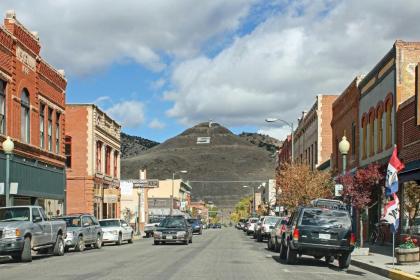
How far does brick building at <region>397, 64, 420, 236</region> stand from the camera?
2570 cm

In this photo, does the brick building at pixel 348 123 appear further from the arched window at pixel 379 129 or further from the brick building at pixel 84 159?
the brick building at pixel 84 159

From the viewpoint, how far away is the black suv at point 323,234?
1953 centimetres

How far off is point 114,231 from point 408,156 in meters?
17.0

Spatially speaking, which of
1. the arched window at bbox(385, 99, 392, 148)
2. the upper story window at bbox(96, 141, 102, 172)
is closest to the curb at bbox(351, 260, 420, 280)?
the arched window at bbox(385, 99, 392, 148)

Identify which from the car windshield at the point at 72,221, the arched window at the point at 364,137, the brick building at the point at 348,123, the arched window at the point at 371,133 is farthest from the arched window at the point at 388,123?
the car windshield at the point at 72,221

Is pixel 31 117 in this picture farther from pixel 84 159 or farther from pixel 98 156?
pixel 98 156

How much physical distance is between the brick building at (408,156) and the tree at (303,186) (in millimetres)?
13366

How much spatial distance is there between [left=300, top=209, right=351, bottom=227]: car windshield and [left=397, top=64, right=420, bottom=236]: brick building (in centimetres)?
622

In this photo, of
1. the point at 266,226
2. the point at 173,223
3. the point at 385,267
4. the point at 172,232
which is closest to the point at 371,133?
the point at 266,226

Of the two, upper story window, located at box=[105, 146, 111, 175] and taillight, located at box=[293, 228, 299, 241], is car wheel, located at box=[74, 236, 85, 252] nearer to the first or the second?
taillight, located at box=[293, 228, 299, 241]

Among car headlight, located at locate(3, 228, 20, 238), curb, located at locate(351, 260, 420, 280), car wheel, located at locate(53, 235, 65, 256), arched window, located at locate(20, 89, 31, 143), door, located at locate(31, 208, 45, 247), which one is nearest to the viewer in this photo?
curb, located at locate(351, 260, 420, 280)

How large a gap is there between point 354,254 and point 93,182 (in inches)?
1316

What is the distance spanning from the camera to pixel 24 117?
3853 cm

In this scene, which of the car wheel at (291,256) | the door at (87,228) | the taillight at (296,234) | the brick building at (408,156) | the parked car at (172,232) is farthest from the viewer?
the parked car at (172,232)
